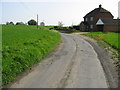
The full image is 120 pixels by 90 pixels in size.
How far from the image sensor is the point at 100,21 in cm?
5706

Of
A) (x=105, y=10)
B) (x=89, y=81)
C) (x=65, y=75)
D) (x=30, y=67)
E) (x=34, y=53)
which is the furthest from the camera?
(x=105, y=10)

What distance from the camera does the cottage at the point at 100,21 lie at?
5500 cm

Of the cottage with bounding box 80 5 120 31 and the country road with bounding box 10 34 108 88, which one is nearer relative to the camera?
the country road with bounding box 10 34 108 88

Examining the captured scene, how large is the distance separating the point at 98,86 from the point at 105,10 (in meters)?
56.0

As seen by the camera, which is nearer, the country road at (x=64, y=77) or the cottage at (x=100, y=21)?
the country road at (x=64, y=77)

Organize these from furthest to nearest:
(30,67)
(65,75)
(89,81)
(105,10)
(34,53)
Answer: (105,10) < (34,53) < (30,67) < (65,75) < (89,81)

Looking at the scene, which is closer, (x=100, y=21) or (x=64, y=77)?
(x=64, y=77)

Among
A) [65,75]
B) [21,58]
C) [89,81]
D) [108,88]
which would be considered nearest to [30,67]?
[21,58]

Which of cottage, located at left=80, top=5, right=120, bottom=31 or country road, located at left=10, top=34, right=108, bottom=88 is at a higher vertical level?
cottage, located at left=80, top=5, right=120, bottom=31

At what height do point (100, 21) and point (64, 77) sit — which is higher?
point (100, 21)

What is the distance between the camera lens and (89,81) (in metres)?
9.05

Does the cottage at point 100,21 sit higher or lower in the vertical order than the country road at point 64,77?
higher

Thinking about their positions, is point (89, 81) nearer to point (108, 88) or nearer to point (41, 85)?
point (108, 88)

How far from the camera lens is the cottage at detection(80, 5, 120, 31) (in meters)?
55.0
